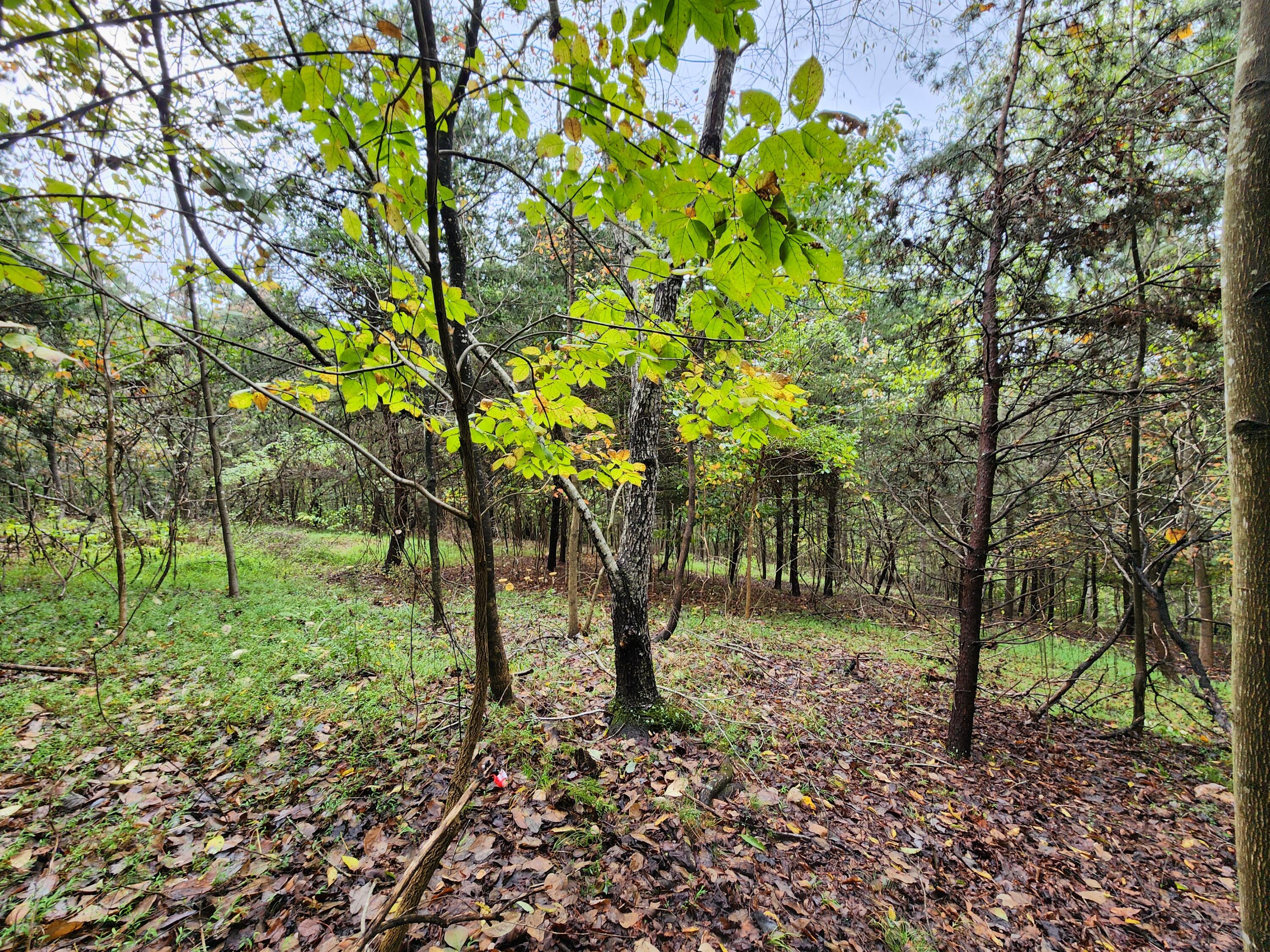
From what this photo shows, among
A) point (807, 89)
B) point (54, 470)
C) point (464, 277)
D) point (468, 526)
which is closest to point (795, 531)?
point (464, 277)

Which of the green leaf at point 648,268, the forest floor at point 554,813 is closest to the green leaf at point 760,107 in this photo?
the green leaf at point 648,268

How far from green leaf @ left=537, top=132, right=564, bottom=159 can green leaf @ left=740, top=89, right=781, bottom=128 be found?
2.10 ft

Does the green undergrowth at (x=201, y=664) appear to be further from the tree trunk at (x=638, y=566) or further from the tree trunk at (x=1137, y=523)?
the tree trunk at (x=1137, y=523)

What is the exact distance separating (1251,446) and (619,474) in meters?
2.44

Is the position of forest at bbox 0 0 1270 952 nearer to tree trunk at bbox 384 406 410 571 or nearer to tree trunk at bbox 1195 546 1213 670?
tree trunk at bbox 384 406 410 571

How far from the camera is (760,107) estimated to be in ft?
3.75

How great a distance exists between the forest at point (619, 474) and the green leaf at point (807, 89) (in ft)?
0.20

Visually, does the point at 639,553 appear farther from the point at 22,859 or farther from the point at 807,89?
the point at 22,859

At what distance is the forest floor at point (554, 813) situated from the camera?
2.15 metres

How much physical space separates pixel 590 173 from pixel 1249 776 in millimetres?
2635

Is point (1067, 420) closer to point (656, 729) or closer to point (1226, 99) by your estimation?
point (1226, 99)

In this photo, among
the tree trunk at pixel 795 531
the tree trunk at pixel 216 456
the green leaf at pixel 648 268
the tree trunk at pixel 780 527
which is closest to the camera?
the green leaf at pixel 648 268

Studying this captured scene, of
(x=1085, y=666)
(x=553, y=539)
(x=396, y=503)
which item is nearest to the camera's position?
(x=396, y=503)

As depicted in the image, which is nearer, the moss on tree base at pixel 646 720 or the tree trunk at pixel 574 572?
the moss on tree base at pixel 646 720
